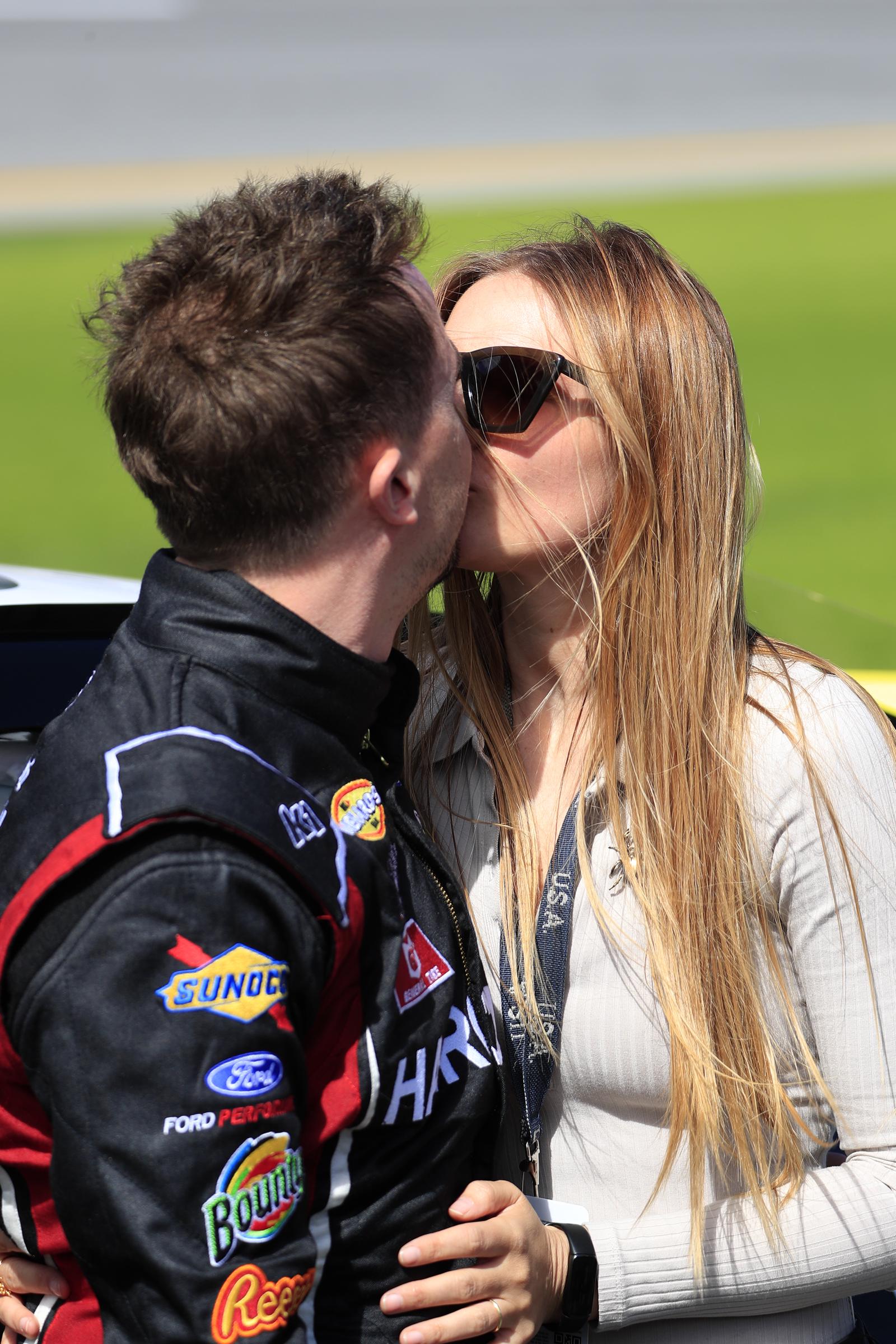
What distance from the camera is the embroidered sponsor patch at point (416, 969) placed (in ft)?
4.44

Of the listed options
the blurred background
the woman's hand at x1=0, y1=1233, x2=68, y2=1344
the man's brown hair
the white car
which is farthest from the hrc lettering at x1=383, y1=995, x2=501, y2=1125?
the blurred background

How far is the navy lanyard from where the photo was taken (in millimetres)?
1659

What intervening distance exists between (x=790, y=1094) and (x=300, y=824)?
0.84 m

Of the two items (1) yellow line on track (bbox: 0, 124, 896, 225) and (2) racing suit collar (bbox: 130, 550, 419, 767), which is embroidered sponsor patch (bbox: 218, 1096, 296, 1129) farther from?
(1) yellow line on track (bbox: 0, 124, 896, 225)

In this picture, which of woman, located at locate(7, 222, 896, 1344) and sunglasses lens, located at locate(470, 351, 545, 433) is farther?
sunglasses lens, located at locate(470, 351, 545, 433)

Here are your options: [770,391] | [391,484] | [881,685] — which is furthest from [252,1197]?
[770,391]

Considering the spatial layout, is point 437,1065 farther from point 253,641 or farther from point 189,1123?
point 253,641

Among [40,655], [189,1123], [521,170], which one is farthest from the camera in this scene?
[521,170]

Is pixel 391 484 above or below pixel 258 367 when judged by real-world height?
below

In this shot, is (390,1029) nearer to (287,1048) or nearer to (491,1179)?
(287,1048)

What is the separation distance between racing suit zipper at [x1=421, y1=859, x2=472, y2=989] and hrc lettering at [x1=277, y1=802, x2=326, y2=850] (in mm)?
294

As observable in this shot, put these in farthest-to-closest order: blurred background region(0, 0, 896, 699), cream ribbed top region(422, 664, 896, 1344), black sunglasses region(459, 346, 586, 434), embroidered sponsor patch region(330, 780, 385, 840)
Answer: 1. blurred background region(0, 0, 896, 699)
2. black sunglasses region(459, 346, 586, 434)
3. cream ribbed top region(422, 664, 896, 1344)
4. embroidered sponsor patch region(330, 780, 385, 840)

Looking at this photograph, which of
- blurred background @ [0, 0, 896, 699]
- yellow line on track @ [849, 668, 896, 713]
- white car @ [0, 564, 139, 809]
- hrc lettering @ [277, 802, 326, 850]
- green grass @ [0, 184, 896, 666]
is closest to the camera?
hrc lettering @ [277, 802, 326, 850]

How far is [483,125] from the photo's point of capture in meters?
29.8
